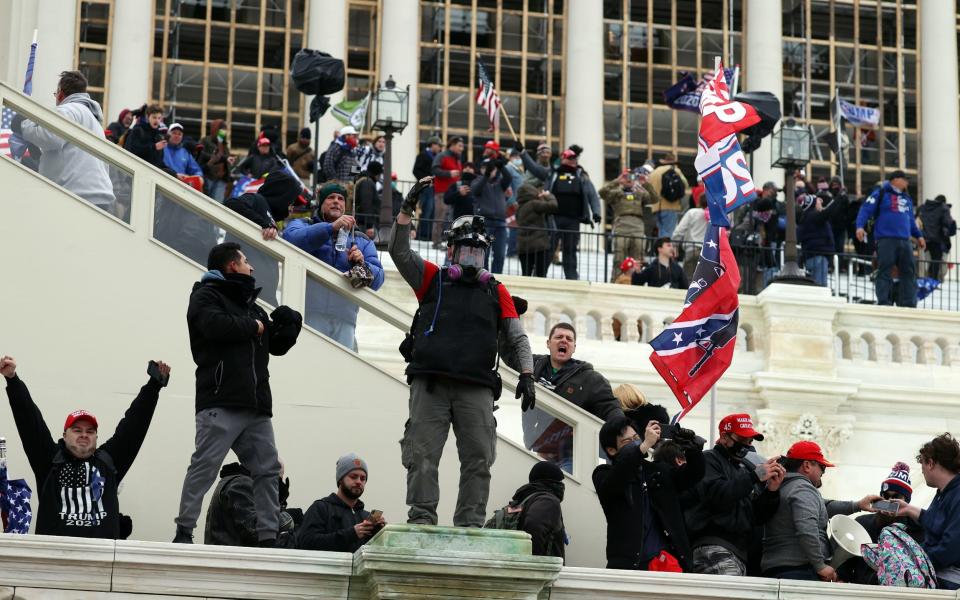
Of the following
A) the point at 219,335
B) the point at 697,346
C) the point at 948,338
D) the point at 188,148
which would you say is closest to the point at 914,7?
the point at 948,338

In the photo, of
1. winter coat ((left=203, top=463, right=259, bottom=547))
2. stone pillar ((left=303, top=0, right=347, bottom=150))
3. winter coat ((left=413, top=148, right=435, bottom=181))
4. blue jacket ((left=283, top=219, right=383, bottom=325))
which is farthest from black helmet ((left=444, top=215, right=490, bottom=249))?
stone pillar ((left=303, top=0, right=347, bottom=150))

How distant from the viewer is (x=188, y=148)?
20.8 m

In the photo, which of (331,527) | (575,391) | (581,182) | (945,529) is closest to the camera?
(945,529)

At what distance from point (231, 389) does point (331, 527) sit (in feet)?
2.85

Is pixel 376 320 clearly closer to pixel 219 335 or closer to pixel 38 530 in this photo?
pixel 219 335

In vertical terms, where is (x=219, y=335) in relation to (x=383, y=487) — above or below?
above

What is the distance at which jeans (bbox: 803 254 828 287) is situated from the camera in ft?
74.3

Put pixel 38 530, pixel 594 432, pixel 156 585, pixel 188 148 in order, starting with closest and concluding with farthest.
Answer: pixel 156 585, pixel 38 530, pixel 594 432, pixel 188 148

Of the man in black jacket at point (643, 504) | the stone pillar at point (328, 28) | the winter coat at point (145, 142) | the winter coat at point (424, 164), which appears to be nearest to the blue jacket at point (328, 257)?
the man in black jacket at point (643, 504)

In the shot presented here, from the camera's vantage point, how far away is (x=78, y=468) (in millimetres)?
9883

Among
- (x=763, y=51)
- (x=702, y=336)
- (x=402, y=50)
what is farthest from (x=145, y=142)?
(x=763, y=51)

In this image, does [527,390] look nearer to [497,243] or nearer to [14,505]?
[14,505]

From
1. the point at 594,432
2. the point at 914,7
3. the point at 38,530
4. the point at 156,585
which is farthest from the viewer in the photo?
the point at 914,7

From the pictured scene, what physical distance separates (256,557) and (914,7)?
35.8 metres
